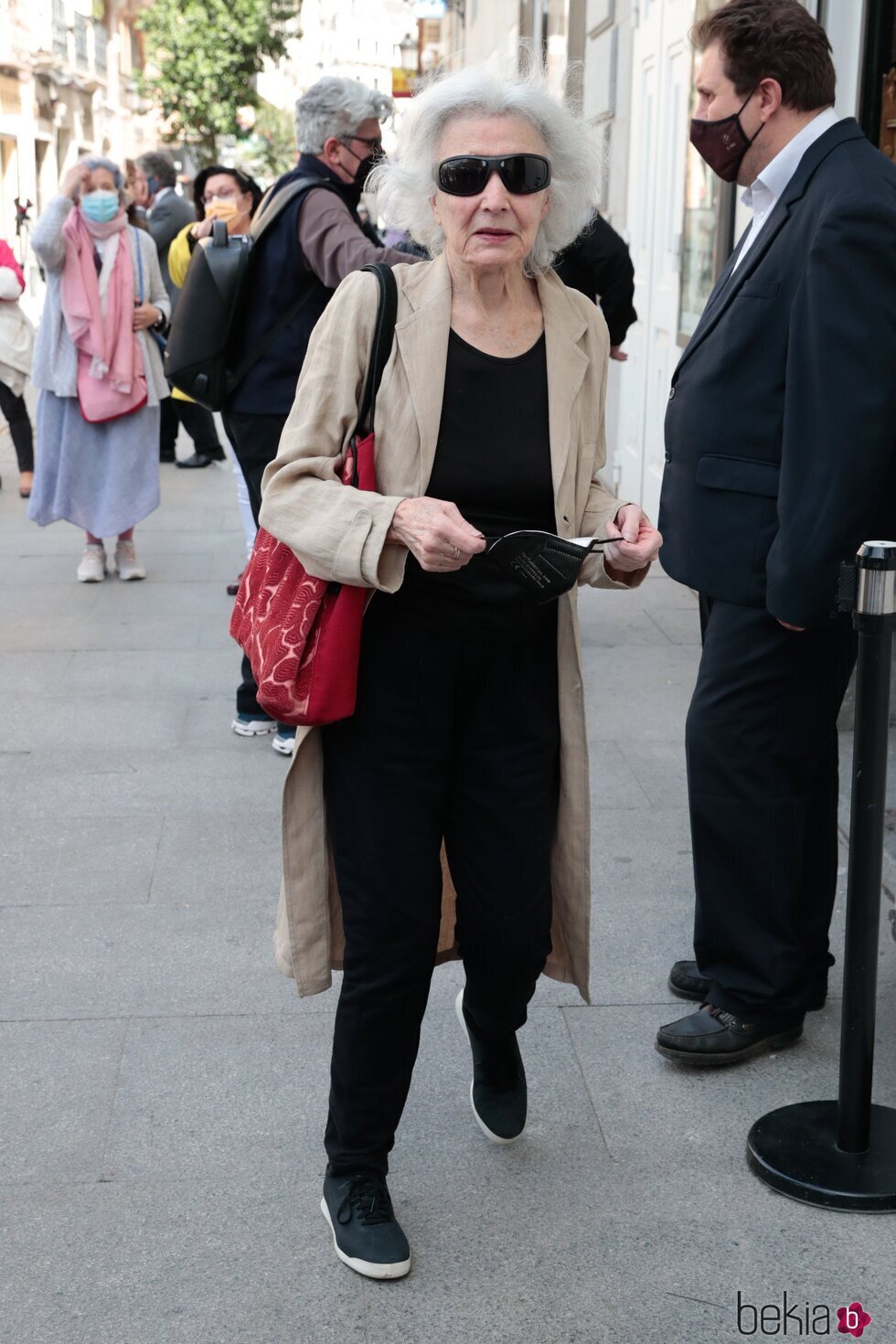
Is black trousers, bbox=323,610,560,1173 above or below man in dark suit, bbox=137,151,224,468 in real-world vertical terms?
below

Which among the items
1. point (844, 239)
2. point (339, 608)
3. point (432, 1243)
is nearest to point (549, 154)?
point (844, 239)

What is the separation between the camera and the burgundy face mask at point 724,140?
317 cm

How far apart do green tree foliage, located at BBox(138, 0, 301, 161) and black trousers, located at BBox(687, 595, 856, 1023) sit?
123 feet

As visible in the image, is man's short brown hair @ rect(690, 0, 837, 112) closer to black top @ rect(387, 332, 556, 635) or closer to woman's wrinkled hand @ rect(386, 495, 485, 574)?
black top @ rect(387, 332, 556, 635)

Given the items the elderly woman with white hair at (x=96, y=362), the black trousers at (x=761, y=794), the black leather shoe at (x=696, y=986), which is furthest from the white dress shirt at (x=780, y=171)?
A: the elderly woman with white hair at (x=96, y=362)

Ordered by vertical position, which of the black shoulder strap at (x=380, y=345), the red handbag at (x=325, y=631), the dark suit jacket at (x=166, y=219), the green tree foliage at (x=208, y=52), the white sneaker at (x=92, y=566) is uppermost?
the green tree foliage at (x=208, y=52)

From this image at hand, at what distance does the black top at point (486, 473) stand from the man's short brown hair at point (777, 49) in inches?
39.2

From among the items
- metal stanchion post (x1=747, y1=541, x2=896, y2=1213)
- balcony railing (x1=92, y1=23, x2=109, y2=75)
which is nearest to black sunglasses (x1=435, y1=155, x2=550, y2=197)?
metal stanchion post (x1=747, y1=541, x2=896, y2=1213)

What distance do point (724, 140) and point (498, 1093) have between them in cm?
195

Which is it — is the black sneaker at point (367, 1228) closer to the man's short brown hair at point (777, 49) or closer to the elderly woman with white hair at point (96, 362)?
the man's short brown hair at point (777, 49)

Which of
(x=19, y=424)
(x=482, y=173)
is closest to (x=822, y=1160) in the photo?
(x=482, y=173)

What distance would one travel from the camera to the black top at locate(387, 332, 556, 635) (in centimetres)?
244

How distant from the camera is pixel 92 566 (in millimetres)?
7742

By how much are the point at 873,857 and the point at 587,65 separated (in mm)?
9091
